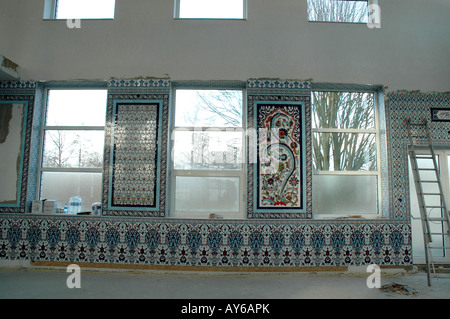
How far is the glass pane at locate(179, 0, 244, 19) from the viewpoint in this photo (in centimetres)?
436

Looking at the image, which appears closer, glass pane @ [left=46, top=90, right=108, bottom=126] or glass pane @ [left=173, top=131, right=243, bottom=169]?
glass pane @ [left=173, top=131, right=243, bottom=169]

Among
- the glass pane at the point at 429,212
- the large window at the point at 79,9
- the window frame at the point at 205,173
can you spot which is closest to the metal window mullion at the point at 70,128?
the window frame at the point at 205,173

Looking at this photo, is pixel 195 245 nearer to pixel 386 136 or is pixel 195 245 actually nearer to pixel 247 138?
pixel 247 138

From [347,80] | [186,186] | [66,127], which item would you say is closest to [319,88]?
[347,80]

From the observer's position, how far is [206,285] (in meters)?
3.47

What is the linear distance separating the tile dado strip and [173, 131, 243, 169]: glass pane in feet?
2.72

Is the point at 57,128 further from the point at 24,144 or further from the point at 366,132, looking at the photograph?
the point at 366,132

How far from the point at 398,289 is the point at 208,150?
115 inches

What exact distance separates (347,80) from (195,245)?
10.6 feet

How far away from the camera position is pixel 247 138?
4.05 meters

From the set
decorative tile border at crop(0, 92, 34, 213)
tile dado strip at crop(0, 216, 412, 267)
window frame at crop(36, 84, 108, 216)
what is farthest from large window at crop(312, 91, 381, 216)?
decorative tile border at crop(0, 92, 34, 213)

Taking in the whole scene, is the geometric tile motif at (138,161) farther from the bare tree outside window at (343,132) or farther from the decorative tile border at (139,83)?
the bare tree outside window at (343,132)

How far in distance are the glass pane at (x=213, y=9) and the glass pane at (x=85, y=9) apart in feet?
3.76

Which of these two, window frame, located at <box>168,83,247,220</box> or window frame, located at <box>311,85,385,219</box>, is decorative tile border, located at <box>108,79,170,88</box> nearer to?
window frame, located at <box>168,83,247,220</box>
